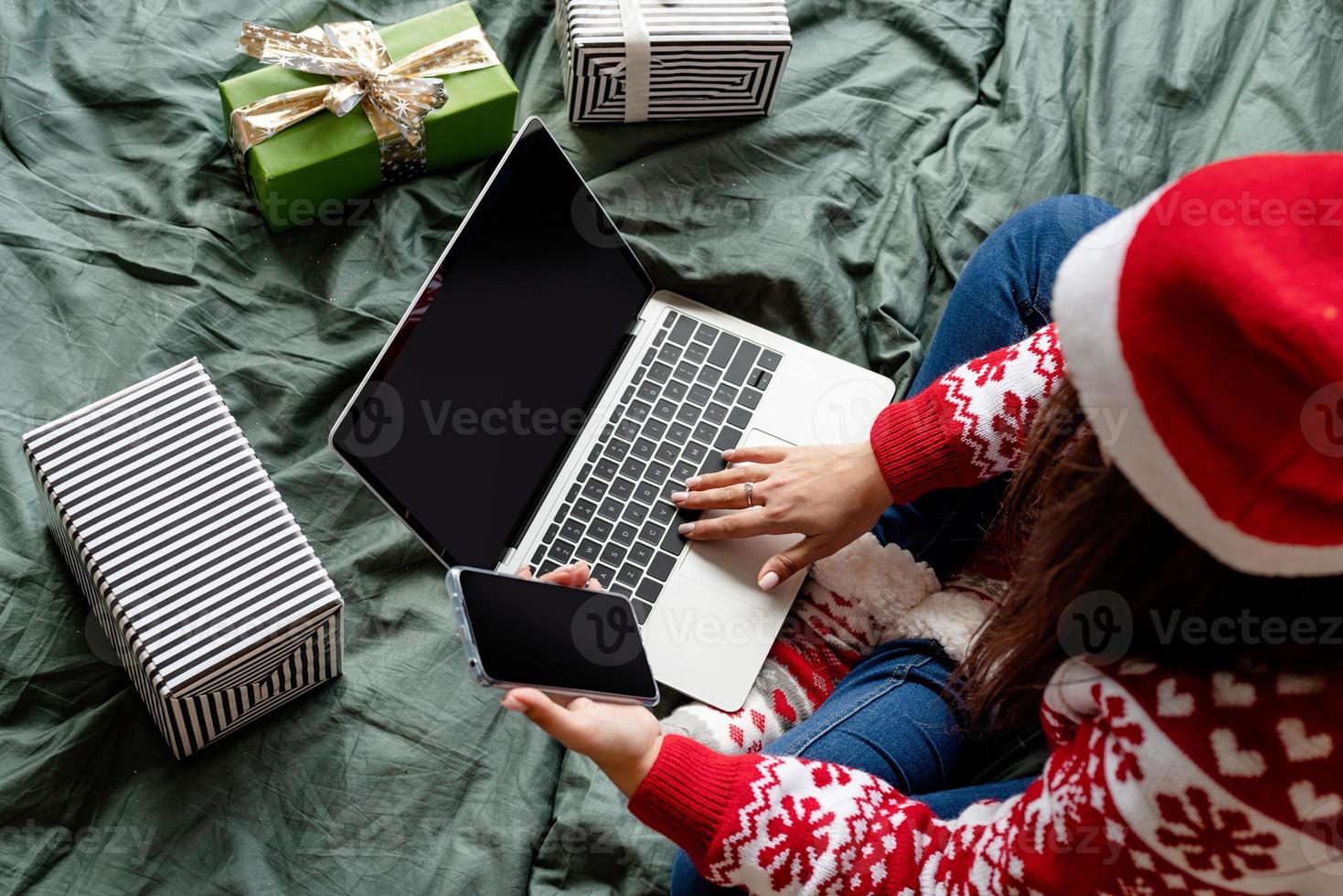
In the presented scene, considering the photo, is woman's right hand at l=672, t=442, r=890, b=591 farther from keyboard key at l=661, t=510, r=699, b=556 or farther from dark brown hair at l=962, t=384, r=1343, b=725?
dark brown hair at l=962, t=384, r=1343, b=725

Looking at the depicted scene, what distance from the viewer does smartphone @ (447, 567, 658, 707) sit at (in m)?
0.75

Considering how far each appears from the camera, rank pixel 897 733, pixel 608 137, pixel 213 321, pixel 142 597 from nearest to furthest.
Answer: pixel 142 597 < pixel 897 733 < pixel 213 321 < pixel 608 137

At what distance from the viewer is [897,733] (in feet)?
2.99

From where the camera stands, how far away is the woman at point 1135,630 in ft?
1.76

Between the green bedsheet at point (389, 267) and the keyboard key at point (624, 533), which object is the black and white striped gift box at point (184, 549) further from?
the keyboard key at point (624, 533)

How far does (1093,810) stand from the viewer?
0.67 meters

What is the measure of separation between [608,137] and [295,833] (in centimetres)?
74

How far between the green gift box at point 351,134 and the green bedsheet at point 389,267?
1.3 inches

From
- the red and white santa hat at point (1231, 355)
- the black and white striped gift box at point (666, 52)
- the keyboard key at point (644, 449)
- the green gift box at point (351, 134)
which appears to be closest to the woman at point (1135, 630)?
the red and white santa hat at point (1231, 355)

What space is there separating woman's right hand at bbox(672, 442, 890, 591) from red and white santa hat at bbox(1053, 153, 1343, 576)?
0.40 m

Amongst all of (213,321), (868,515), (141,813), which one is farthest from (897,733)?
(213,321)

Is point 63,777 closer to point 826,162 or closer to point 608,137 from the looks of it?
point 608,137

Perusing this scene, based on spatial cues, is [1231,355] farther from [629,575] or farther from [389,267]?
[389,267]

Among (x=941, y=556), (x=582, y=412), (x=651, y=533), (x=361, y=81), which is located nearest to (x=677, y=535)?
(x=651, y=533)
